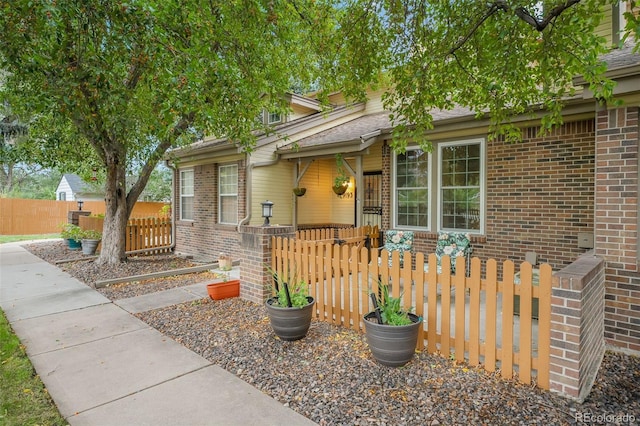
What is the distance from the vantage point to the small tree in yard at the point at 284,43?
3980mm

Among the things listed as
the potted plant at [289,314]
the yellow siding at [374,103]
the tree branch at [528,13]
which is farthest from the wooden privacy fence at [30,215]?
the tree branch at [528,13]

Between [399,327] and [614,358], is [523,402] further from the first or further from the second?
[614,358]

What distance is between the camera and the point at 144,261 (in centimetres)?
962

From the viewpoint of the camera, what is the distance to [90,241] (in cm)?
1076

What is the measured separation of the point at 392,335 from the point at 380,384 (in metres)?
0.44

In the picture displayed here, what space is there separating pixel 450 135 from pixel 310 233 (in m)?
3.35

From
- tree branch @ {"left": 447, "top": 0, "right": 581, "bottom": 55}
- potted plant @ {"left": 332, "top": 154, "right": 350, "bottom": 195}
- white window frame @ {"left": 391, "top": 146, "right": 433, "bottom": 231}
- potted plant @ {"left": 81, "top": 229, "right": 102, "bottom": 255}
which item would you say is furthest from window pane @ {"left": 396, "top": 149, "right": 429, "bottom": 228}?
A: potted plant @ {"left": 81, "top": 229, "right": 102, "bottom": 255}

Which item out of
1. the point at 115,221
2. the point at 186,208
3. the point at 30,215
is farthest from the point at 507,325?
the point at 30,215

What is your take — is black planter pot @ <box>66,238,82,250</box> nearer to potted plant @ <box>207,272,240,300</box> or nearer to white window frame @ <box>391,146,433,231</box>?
potted plant @ <box>207,272,240,300</box>

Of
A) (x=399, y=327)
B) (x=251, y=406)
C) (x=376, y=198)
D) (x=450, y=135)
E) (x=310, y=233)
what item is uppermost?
(x=450, y=135)

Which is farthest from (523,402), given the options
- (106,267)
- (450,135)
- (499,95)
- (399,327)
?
(106,267)

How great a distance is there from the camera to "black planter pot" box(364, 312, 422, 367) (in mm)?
3338

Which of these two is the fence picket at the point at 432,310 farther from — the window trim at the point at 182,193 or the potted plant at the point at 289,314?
the window trim at the point at 182,193

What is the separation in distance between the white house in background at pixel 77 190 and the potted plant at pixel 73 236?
70.0 ft
